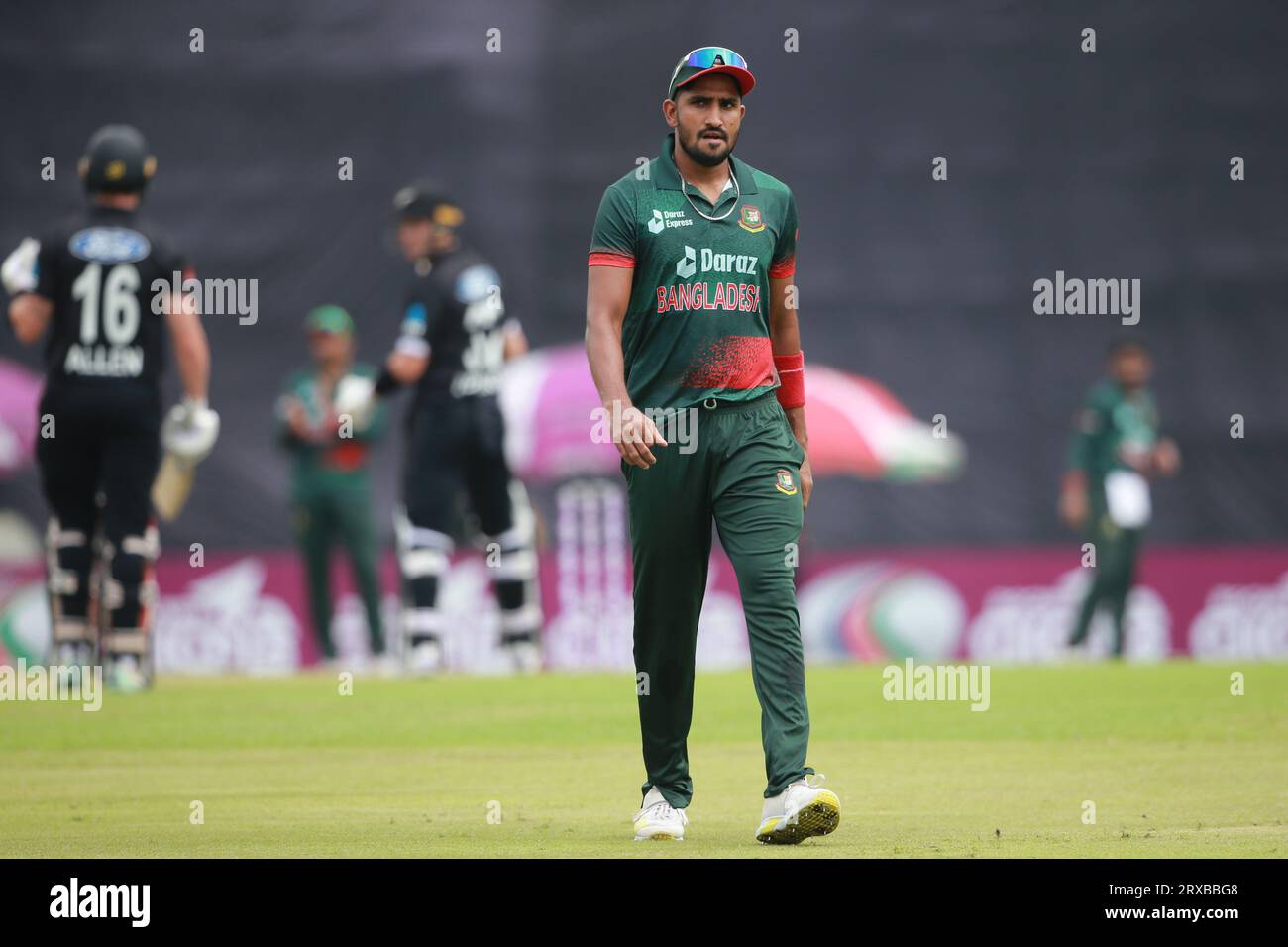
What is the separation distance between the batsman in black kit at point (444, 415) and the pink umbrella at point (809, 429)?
5.74 metres

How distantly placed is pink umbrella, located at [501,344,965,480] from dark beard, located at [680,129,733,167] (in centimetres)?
1326

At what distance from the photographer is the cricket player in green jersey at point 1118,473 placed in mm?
18922

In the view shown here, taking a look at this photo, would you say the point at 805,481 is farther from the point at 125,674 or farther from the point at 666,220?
the point at 125,674

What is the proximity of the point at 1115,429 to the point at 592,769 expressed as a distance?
10831 mm

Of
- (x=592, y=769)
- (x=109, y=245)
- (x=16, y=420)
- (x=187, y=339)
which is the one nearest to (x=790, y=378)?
(x=592, y=769)

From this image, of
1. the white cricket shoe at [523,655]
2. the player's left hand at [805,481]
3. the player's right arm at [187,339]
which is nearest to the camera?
the player's left hand at [805,481]

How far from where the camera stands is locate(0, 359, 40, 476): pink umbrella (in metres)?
21.4

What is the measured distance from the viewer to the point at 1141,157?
23.1 m

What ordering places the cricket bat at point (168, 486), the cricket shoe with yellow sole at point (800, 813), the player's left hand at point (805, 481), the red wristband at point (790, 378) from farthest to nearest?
the cricket bat at point (168, 486), the red wristband at point (790, 378), the player's left hand at point (805, 481), the cricket shoe with yellow sole at point (800, 813)

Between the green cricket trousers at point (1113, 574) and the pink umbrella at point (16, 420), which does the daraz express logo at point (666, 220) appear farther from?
the pink umbrella at point (16, 420)

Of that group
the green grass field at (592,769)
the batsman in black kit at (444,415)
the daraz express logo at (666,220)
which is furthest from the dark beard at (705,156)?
the batsman in black kit at (444,415)

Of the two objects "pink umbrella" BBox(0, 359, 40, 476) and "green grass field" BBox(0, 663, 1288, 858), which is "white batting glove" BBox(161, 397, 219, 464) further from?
"pink umbrella" BBox(0, 359, 40, 476)

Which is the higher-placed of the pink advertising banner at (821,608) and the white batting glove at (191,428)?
the white batting glove at (191,428)
